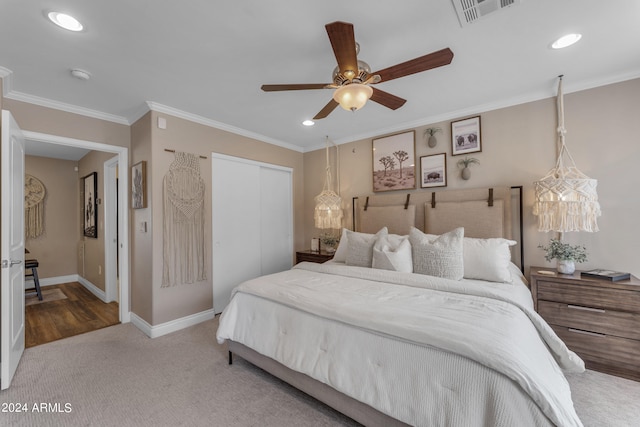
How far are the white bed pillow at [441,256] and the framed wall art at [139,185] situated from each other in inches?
117

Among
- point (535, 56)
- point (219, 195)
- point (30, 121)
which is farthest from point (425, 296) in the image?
point (30, 121)

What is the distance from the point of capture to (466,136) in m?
3.27

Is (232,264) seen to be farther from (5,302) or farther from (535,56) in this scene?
(535,56)

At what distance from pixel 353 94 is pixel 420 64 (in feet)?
1.46

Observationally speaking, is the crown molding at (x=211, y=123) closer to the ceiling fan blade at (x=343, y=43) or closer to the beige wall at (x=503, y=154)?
the beige wall at (x=503, y=154)

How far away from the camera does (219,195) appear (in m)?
3.66

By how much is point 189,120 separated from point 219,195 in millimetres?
988

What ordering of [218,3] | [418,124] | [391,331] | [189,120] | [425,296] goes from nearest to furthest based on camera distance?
Answer: [391,331] → [218,3] → [425,296] → [189,120] → [418,124]

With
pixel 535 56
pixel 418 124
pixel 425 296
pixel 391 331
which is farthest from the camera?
pixel 418 124

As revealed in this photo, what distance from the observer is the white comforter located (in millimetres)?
1127

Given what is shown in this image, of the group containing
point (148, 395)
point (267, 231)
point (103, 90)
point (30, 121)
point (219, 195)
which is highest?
point (103, 90)

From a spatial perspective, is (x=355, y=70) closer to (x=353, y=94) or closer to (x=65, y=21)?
(x=353, y=94)

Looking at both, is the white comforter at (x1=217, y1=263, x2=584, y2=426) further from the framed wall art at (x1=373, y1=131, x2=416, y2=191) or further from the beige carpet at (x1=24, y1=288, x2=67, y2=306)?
the beige carpet at (x1=24, y1=288, x2=67, y2=306)

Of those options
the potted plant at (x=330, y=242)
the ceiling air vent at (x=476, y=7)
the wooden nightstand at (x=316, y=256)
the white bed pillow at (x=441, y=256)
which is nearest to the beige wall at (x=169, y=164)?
the wooden nightstand at (x=316, y=256)
